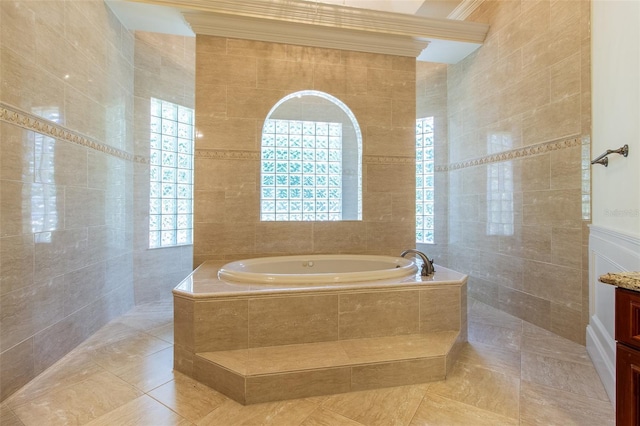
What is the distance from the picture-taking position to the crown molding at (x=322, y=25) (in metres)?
2.61

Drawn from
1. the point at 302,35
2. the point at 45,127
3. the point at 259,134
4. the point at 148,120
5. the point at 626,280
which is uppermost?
the point at 302,35

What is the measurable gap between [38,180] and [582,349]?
3725mm

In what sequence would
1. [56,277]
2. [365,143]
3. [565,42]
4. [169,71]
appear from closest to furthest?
[56,277] < [565,42] < [365,143] < [169,71]

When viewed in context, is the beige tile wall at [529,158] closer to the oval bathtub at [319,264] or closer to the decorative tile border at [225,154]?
the oval bathtub at [319,264]

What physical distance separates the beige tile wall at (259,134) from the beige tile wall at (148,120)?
2.72 feet

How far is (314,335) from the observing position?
1864 millimetres

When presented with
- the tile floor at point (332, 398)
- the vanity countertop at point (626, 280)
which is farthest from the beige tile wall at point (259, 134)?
the vanity countertop at point (626, 280)

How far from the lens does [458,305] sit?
6.78 feet

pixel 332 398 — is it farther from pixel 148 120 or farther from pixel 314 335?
pixel 148 120

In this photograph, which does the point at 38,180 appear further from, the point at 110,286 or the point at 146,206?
the point at 146,206

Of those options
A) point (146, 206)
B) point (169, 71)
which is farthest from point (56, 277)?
point (169, 71)

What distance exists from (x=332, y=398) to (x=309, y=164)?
2.44 meters

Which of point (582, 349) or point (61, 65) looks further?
point (582, 349)

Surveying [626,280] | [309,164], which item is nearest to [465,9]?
[309,164]
